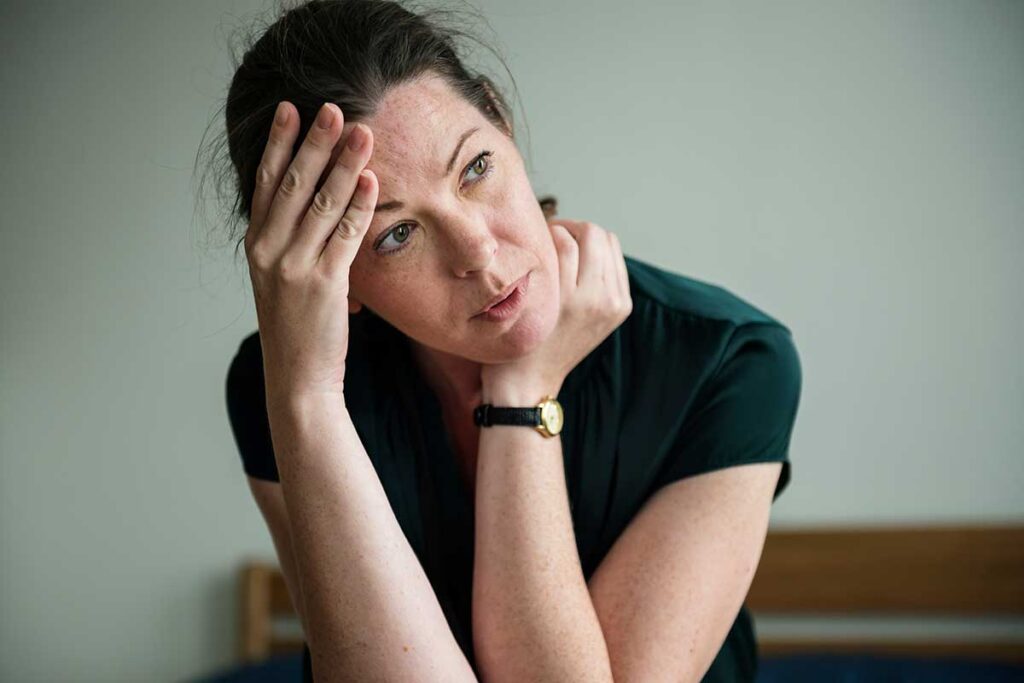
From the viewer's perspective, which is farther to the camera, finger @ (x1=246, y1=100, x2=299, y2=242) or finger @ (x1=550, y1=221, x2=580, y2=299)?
finger @ (x1=550, y1=221, x2=580, y2=299)

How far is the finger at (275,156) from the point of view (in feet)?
2.89

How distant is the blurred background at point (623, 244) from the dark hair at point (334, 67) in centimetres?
64

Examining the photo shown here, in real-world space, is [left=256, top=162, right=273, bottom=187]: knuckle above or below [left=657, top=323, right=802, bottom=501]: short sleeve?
above

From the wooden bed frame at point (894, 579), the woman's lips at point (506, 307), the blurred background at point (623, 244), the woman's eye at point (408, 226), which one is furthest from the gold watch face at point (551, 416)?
the wooden bed frame at point (894, 579)

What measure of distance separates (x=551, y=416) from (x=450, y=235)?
0.70 ft

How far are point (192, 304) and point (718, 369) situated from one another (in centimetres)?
170

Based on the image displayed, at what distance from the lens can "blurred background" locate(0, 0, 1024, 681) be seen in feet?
6.34

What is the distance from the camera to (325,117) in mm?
853

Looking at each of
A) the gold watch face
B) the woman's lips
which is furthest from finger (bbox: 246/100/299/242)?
the gold watch face

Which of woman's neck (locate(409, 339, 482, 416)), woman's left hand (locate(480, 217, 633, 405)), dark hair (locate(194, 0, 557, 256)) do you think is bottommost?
woman's neck (locate(409, 339, 482, 416))

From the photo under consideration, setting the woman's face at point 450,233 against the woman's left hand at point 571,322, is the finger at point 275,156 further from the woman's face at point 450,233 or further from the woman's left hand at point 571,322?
the woman's left hand at point 571,322

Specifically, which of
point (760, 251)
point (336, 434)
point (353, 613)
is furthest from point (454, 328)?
point (760, 251)

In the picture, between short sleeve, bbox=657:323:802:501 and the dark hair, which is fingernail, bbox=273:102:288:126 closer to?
the dark hair

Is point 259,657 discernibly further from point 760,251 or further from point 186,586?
point 760,251
